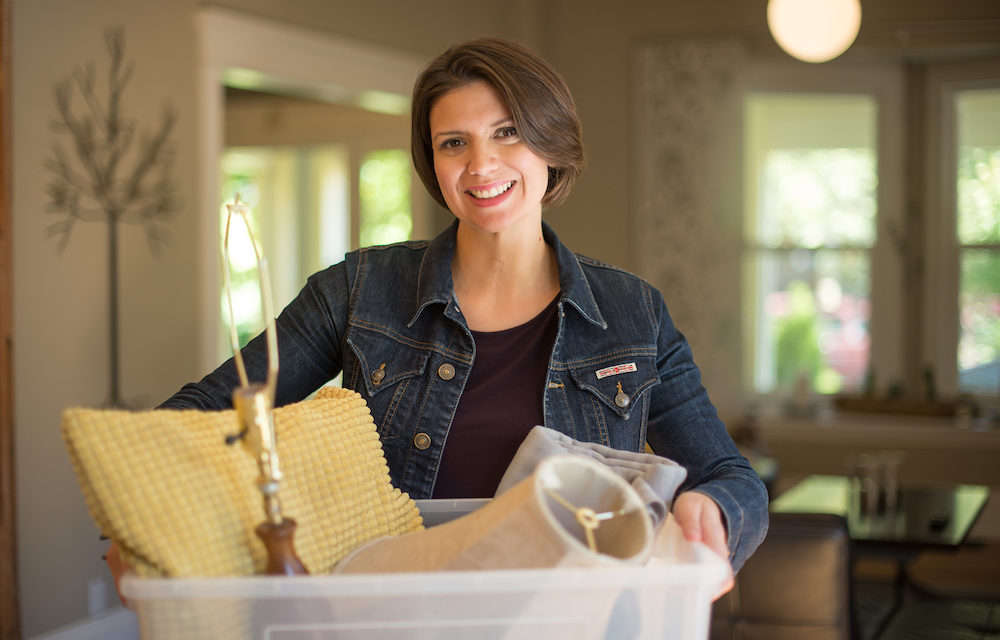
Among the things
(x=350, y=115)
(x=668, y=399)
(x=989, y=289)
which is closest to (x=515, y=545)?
(x=668, y=399)

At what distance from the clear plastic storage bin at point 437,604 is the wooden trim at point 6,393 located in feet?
8.42

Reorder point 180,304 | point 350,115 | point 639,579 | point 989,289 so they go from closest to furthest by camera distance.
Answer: point 639,579, point 180,304, point 989,289, point 350,115

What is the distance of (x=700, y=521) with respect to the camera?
92cm

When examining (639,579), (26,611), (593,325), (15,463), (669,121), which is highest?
(669,121)

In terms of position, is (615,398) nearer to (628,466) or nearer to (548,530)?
(628,466)

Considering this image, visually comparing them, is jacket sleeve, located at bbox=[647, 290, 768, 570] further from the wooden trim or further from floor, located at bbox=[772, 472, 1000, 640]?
floor, located at bbox=[772, 472, 1000, 640]

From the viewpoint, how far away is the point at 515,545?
0.70 metres

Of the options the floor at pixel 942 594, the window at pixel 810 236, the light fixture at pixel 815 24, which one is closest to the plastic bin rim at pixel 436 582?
the floor at pixel 942 594

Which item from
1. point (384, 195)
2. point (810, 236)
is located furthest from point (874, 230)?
point (384, 195)

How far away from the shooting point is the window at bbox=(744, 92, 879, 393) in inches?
231

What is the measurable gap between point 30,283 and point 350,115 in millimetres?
3973

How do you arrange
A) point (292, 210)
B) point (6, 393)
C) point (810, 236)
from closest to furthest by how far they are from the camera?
point (6, 393)
point (810, 236)
point (292, 210)

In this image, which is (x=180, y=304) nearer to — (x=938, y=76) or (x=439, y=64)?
(x=439, y=64)

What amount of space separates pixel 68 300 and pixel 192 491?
9.71 feet
